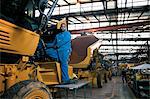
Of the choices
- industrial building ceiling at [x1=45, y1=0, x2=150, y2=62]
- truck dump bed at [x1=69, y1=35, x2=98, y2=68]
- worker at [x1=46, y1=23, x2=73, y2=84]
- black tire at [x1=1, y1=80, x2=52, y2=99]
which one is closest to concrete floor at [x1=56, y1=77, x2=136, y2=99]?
truck dump bed at [x1=69, y1=35, x2=98, y2=68]

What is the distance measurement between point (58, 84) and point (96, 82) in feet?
33.7

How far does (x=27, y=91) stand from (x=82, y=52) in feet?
28.9

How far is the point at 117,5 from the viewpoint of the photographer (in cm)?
1795

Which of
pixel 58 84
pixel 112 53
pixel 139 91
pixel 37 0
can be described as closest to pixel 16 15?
pixel 37 0

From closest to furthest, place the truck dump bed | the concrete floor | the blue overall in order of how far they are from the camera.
A: the blue overall
the concrete floor
the truck dump bed

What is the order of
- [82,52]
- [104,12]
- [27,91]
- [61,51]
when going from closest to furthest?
1. [27,91]
2. [61,51]
3. [82,52]
4. [104,12]

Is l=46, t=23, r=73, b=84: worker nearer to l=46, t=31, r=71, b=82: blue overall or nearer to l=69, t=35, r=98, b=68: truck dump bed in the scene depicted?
l=46, t=31, r=71, b=82: blue overall

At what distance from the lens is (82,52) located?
12.5 metres

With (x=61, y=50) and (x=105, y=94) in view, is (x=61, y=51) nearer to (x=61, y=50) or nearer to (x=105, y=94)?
(x=61, y=50)

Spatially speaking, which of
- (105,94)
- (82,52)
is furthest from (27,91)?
(82,52)

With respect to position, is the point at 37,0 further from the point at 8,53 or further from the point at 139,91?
the point at 139,91

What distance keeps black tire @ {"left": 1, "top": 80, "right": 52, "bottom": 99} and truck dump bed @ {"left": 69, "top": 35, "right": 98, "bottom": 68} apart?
8.31 meters

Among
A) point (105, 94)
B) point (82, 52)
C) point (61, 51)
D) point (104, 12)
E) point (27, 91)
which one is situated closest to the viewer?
point (27, 91)

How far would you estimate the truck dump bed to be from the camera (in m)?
12.5
